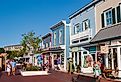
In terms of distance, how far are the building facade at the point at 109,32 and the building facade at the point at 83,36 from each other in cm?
138

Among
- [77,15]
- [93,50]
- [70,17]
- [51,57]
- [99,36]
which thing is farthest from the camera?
[51,57]

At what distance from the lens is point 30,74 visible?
27.9 m

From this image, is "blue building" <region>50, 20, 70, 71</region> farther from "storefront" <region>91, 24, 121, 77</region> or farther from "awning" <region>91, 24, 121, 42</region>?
"storefront" <region>91, 24, 121, 77</region>

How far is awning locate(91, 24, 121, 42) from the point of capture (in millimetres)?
21189

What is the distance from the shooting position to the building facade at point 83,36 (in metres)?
28.2

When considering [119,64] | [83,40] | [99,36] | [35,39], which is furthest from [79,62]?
[35,39]

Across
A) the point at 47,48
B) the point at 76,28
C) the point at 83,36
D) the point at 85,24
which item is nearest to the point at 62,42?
the point at 76,28

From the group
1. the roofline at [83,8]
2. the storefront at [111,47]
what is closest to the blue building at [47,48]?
the roofline at [83,8]

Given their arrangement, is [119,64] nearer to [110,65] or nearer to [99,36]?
[110,65]

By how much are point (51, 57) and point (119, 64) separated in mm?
24428

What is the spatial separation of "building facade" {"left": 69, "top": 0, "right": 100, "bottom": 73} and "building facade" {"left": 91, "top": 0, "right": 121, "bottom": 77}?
54.4 inches

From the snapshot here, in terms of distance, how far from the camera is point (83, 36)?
30.1 m

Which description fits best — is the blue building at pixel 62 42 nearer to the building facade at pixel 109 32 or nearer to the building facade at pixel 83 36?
the building facade at pixel 83 36

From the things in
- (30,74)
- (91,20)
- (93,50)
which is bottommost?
(30,74)
